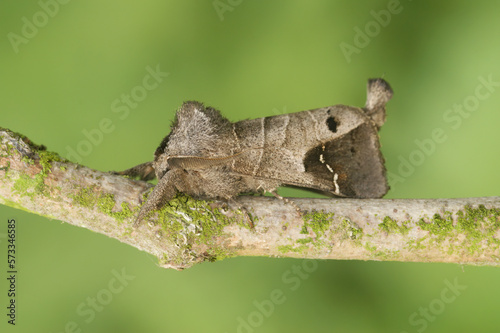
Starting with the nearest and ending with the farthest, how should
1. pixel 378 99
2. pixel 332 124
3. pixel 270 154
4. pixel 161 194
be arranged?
1. pixel 161 194
2. pixel 270 154
3. pixel 332 124
4. pixel 378 99

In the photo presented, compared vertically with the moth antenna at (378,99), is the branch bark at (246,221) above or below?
below

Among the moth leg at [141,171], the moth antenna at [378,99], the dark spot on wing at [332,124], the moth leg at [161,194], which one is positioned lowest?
the moth leg at [161,194]

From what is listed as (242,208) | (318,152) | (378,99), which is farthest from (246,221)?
(378,99)

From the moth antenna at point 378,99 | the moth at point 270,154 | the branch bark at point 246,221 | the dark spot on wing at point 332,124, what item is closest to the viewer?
the branch bark at point 246,221

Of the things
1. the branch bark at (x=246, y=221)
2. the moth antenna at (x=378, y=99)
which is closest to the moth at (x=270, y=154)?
the moth antenna at (x=378, y=99)

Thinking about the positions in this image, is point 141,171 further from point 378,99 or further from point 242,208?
point 378,99

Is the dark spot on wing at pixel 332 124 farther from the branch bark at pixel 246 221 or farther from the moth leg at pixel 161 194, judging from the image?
the moth leg at pixel 161 194

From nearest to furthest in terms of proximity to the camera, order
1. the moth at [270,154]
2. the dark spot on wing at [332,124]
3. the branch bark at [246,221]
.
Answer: the branch bark at [246,221] < the moth at [270,154] < the dark spot on wing at [332,124]

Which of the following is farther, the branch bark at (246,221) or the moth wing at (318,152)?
the moth wing at (318,152)
